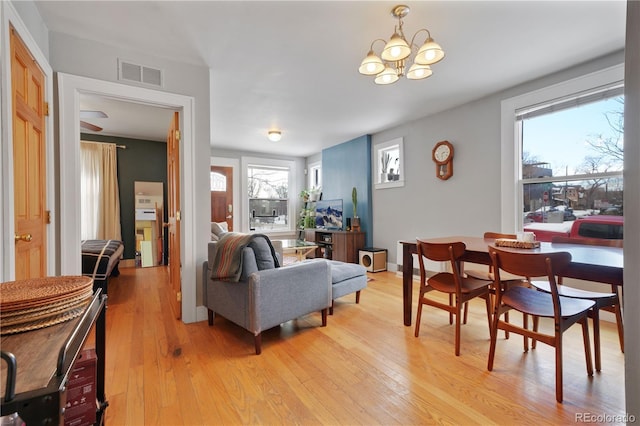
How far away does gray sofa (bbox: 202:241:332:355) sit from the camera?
2.12 meters

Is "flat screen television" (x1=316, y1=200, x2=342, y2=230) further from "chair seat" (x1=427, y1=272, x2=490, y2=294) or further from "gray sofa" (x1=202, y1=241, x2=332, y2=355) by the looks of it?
"chair seat" (x1=427, y1=272, x2=490, y2=294)

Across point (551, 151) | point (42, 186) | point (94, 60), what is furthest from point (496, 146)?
point (42, 186)

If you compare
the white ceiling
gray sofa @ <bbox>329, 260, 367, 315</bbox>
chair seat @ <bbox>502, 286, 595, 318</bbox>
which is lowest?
gray sofa @ <bbox>329, 260, 367, 315</bbox>

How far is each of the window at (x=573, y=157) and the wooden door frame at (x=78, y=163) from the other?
3457 mm

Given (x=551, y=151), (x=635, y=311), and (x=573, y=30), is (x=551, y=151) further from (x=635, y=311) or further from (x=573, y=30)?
(x=635, y=311)

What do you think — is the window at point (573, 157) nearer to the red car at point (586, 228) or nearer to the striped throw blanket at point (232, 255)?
the red car at point (586, 228)

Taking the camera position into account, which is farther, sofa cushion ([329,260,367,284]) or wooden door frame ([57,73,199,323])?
sofa cushion ([329,260,367,284])

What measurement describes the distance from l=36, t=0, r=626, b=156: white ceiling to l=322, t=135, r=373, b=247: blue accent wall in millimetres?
1740

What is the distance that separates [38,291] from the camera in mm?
789

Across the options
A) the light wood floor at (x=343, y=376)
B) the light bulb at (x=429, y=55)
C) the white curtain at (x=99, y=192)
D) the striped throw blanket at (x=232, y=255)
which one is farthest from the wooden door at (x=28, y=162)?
the white curtain at (x=99, y=192)

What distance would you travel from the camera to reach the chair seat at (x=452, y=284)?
7.06ft

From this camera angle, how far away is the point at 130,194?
5395mm

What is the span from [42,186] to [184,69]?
4.85 ft

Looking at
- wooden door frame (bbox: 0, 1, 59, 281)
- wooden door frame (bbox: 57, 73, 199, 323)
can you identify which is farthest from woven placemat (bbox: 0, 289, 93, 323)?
wooden door frame (bbox: 57, 73, 199, 323)
